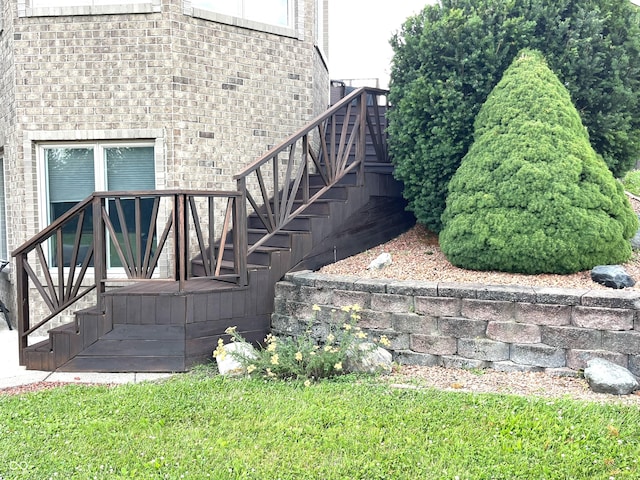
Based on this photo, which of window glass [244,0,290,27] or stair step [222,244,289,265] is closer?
stair step [222,244,289,265]

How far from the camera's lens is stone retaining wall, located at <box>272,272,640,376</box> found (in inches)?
174

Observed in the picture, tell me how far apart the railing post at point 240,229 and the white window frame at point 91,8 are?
2829 millimetres

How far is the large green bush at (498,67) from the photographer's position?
20.0ft

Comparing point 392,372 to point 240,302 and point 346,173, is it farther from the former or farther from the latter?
point 346,173

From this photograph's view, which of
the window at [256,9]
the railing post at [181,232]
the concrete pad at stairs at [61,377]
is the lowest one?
the concrete pad at stairs at [61,377]

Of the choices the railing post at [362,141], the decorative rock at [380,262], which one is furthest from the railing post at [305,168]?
the decorative rock at [380,262]

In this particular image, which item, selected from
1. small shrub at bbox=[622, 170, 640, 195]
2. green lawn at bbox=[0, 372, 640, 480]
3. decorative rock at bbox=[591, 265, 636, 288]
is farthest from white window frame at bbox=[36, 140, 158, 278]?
small shrub at bbox=[622, 170, 640, 195]

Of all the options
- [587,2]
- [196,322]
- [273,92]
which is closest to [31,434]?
[196,322]

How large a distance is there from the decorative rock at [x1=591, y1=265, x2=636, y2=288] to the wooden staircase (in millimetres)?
2690

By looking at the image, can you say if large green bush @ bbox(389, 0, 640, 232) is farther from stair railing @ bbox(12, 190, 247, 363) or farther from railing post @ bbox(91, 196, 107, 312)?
railing post @ bbox(91, 196, 107, 312)

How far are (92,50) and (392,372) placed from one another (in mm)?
5116

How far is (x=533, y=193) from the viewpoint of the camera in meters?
5.36

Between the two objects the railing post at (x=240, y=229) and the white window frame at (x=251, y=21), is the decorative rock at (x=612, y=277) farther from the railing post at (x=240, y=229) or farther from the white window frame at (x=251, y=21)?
the white window frame at (x=251, y=21)

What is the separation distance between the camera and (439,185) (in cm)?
654
